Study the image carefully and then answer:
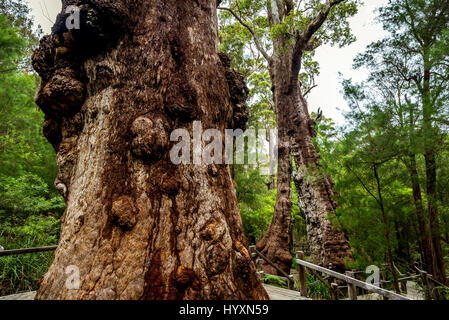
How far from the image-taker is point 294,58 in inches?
298

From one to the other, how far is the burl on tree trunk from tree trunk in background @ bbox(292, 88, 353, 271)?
4.72 meters

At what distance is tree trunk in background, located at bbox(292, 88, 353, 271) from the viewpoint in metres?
6.29

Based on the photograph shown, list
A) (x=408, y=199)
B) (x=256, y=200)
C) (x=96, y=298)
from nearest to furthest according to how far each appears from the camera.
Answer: (x=96, y=298) < (x=408, y=199) < (x=256, y=200)

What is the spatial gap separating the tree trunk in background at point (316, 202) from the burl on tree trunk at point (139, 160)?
15.5 feet

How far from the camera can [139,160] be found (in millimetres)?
1899

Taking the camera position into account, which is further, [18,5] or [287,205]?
[18,5]

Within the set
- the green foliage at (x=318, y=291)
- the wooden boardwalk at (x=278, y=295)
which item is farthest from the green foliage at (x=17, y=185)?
the green foliage at (x=318, y=291)

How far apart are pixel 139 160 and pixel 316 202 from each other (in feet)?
20.3

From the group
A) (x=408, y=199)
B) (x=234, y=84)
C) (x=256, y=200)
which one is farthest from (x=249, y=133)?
(x=234, y=84)

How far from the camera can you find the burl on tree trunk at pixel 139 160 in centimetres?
161

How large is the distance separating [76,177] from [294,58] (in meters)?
7.40

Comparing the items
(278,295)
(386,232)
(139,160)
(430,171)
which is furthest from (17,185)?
(430,171)
